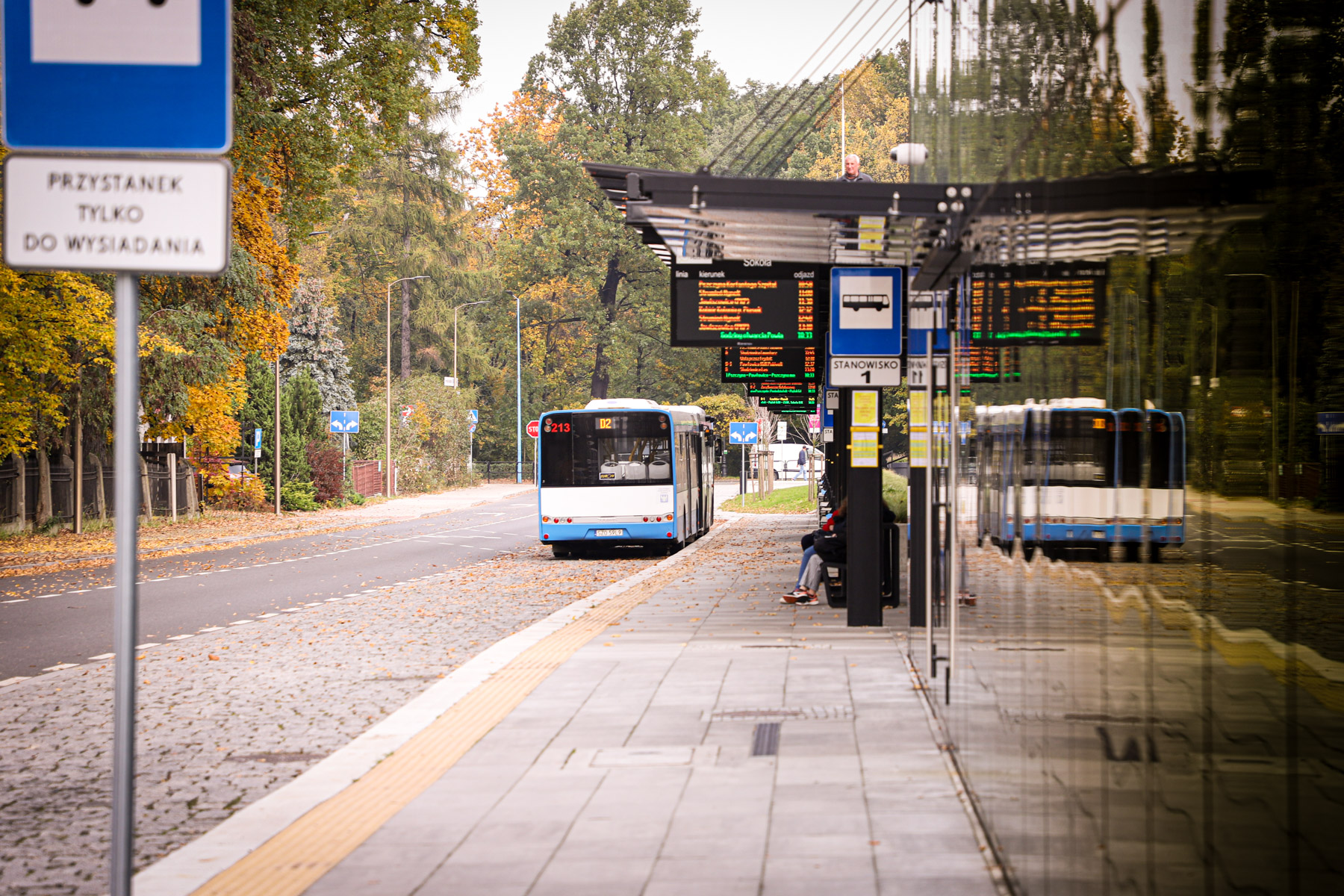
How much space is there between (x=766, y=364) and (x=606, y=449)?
15.6 feet

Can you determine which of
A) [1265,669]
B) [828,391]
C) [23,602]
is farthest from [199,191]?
[828,391]

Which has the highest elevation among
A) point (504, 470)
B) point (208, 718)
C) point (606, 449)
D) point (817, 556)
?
point (606, 449)

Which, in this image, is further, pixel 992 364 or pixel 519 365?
pixel 519 365

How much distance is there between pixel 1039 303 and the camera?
12.4 feet

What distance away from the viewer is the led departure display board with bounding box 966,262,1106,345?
10.0ft

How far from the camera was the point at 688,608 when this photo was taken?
1468 cm

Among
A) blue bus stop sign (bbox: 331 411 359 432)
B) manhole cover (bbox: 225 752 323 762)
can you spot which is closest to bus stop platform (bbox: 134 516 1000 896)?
manhole cover (bbox: 225 752 323 762)

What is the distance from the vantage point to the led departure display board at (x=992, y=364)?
4.28 m

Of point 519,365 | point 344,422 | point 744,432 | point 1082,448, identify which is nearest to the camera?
point 1082,448

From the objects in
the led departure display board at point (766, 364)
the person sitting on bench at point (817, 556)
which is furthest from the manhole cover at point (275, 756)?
the led departure display board at point (766, 364)

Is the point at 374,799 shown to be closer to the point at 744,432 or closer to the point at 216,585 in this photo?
the point at 216,585

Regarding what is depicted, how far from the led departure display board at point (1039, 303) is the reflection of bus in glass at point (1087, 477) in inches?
7.2

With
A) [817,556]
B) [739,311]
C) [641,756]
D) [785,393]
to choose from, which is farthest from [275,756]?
[785,393]

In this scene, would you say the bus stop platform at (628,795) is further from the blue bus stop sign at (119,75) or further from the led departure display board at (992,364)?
the blue bus stop sign at (119,75)
